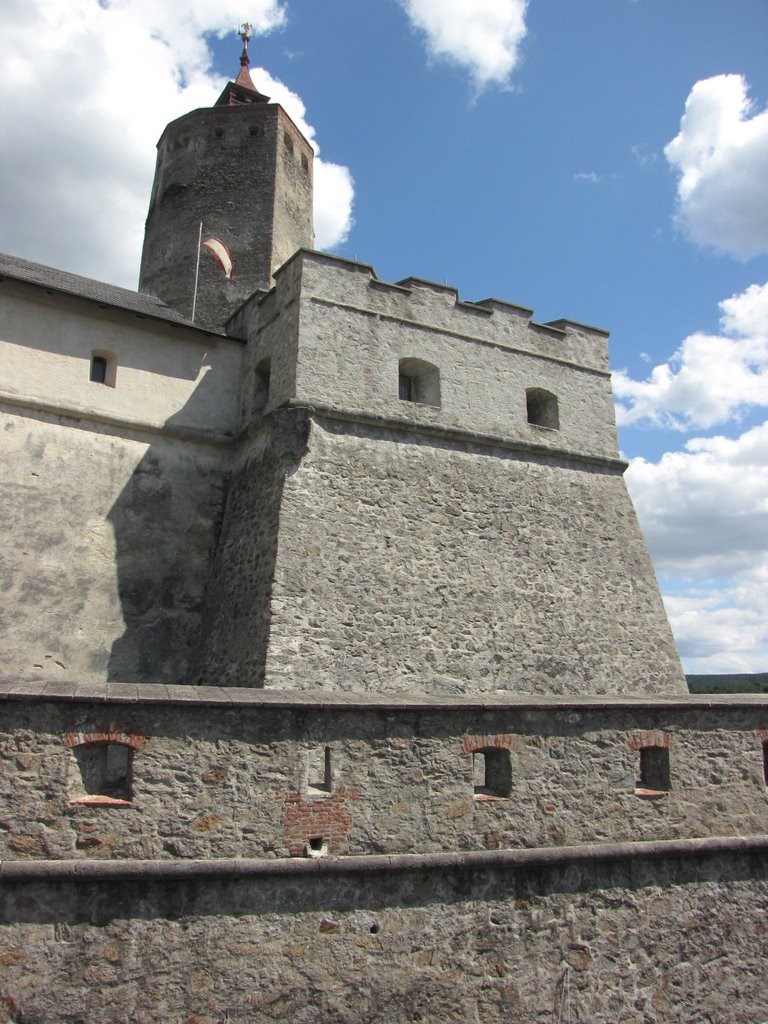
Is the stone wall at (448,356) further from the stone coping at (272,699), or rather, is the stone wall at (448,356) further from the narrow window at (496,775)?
the narrow window at (496,775)

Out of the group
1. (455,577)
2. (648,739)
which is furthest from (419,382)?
(648,739)

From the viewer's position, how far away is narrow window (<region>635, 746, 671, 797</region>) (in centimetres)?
802

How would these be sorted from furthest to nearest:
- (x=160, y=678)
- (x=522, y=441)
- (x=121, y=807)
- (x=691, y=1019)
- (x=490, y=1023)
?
1. (x=522, y=441)
2. (x=160, y=678)
3. (x=691, y=1019)
4. (x=490, y=1023)
5. (x=121, y=807)

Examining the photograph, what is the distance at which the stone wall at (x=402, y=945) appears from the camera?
5875 mm

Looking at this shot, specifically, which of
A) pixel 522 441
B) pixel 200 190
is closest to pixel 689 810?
pixel 522 441

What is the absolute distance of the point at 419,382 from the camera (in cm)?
1327

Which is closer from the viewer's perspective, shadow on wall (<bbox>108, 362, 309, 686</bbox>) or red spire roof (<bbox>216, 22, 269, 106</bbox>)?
shadow on wall (<bbox>108, 362, 309, 686</bbox>)

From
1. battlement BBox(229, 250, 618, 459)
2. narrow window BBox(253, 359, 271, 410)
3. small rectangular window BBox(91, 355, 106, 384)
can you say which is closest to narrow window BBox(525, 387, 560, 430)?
battlement BBox(229, 250, 618, 459)

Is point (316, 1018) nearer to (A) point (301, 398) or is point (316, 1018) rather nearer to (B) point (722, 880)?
(B) point (722, 880)

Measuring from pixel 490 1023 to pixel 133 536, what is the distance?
7.89 meters

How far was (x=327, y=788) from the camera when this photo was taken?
6820 mm

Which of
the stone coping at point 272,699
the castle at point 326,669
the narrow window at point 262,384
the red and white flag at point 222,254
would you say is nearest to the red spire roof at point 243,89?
the castle at point 326,669

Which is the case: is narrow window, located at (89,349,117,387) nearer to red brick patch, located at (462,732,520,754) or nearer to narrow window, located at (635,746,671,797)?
red brick patch, located at (462,732,520,754)

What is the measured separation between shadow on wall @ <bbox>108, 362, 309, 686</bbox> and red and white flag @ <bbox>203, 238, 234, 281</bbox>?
410 centimetres
